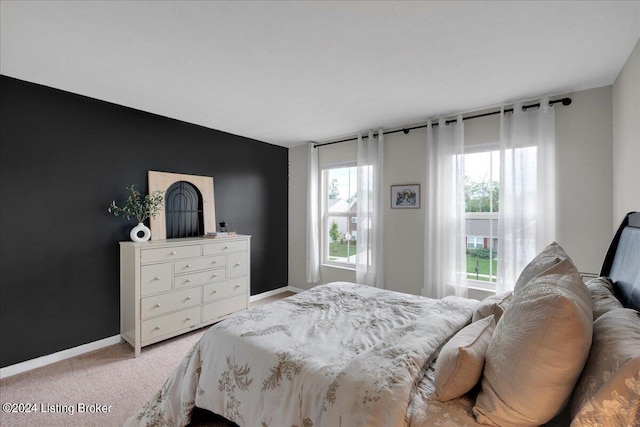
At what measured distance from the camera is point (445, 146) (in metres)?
3.30

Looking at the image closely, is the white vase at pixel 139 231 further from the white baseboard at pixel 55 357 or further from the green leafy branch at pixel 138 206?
the white baseboard at pixel 55 357

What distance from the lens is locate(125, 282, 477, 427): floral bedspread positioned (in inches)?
45.9

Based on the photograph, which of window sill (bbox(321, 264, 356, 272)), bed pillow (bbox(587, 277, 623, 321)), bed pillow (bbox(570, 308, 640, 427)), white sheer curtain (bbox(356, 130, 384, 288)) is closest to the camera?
bed pillow (bbox(570, 308, 640, 427))

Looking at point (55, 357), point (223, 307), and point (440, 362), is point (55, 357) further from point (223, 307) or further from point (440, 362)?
point (440, 362)

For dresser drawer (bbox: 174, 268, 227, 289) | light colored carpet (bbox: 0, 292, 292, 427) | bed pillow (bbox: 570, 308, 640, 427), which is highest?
bed pillow (bbox: 570, 308, 640, 427)

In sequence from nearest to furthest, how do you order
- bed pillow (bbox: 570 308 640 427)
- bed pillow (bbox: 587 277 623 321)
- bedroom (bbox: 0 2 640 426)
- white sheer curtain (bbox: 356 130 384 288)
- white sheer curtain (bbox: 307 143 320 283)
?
bed pillow (bbox: 570 308 640 427) < bed pillow (bbox: 587 277 623 321) < bedroom (bbox: 0 2 640 426) < white sheer curtain (bbox: 356 130 384 288) < white sheer curtain (bbox: 307 143 320 283)

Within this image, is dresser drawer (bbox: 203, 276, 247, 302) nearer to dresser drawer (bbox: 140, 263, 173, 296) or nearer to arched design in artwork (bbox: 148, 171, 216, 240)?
dresser drawer (bbox: 140, 263, 173, 296)

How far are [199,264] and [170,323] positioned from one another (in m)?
0.65

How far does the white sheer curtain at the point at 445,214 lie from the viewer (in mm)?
3203

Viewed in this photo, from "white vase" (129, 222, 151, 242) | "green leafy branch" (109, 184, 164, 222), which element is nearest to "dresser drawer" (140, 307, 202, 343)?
"white vase" (129, 222, 151, 242)

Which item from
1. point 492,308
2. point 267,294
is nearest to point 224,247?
point 267,294

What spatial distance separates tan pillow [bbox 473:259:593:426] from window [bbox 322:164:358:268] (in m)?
3.26

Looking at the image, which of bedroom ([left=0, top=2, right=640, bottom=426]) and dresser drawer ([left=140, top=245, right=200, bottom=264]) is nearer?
bedroom ([left=0, top=2, right=640, bottom=426])

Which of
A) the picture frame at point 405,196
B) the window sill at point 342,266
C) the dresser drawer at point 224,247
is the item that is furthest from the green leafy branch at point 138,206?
the picture frame at point 405,196
